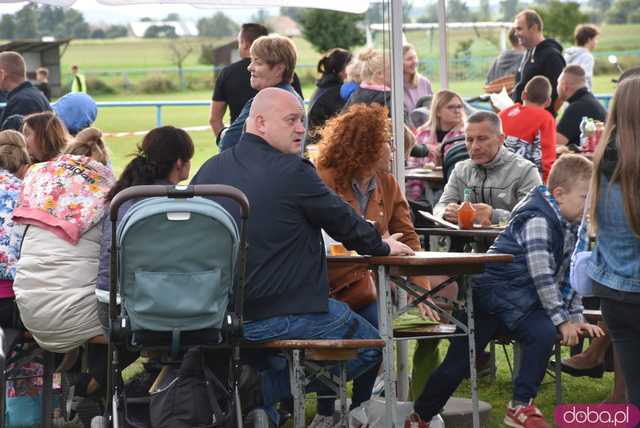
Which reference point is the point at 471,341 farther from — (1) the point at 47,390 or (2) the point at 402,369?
(1) the point at 47,390

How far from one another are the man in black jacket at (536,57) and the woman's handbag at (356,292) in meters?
6.52

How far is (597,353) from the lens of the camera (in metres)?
5.75

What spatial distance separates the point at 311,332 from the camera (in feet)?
15.2

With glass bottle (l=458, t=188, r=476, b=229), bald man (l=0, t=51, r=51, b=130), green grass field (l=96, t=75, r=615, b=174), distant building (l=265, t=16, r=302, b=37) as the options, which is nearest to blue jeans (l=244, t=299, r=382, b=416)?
glass bottle (l=458, t=188, r=476, b=229)

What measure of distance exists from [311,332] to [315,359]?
0.38ft

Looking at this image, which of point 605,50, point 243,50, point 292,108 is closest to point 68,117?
point 243,50

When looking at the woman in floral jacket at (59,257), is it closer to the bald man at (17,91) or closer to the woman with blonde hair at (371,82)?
the bald man at (17,91)

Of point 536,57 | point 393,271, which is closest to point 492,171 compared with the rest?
point 393,271

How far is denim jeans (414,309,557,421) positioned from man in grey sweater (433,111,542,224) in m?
1.35

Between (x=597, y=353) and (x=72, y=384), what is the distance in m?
2.39

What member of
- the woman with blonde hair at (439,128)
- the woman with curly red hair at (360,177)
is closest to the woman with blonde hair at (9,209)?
the woman with curly red hair at (360,177)

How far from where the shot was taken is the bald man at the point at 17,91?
29.4 feet

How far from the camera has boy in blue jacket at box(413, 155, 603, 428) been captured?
5.12m

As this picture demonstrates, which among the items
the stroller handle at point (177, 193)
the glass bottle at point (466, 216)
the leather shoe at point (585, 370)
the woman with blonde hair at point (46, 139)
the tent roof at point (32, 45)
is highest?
the tent roof at point (32, 45)
